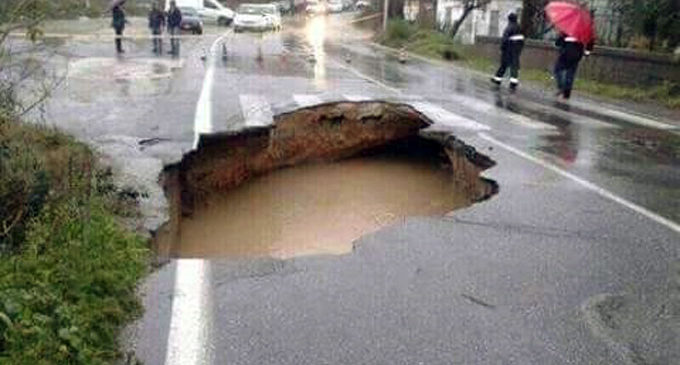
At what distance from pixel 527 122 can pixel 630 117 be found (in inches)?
106

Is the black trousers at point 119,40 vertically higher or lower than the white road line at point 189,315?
higher

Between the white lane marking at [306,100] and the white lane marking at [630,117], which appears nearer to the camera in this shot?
the white lane marking at [306,100]

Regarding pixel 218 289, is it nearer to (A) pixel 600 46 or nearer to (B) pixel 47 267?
(B) pixel 47 267

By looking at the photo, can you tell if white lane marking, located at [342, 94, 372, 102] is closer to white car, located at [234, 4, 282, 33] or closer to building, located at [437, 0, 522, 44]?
building, located at [437, 0, 522, 44]

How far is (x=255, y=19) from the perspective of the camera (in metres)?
43.0

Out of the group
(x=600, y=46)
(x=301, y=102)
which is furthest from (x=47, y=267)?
(x=600, y=46)

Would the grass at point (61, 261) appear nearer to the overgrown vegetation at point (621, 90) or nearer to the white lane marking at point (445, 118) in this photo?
the white lane marking at point (445, 118)

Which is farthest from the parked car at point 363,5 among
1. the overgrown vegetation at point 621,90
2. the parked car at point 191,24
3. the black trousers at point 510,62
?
the black trousers at point 510,62

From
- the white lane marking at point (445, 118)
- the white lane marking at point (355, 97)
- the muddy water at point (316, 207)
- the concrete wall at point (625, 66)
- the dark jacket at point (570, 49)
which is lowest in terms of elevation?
the muddy water at point (316, 207)

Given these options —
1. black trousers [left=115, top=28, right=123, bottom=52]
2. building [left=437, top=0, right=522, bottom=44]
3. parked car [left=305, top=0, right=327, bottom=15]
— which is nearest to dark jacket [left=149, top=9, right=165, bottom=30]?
black trousers [left=115, top=28, right=123, bottom=52]

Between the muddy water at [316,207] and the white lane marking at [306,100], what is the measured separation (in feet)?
3.61

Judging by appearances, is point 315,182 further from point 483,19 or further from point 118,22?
point 483,19

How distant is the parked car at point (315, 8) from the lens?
255 feet

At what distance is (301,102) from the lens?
13.2 meters
